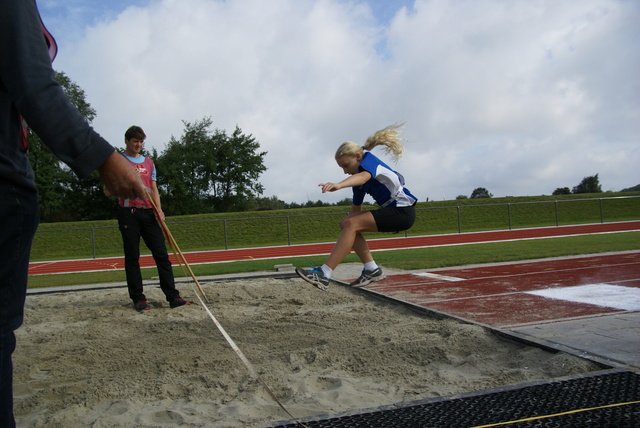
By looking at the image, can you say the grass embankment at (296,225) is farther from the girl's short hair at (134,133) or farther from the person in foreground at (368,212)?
the person in foreground at (368,212)

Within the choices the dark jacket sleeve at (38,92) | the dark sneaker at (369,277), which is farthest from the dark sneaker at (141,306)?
the dark jacket sleeve at (38,92)

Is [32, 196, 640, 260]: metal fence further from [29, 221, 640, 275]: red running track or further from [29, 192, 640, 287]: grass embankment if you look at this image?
[29, 221, 640, 275]: red running track

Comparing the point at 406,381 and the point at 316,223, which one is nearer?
the point at 406,381

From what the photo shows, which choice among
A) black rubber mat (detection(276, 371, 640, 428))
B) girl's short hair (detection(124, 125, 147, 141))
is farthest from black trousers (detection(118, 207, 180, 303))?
black rubber mat (detection(276, 371, 640, 428))

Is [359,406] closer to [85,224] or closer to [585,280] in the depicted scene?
[585,280]

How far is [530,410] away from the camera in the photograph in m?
2.41

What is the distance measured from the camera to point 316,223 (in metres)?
25.5

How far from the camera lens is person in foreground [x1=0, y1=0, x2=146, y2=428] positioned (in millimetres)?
1489

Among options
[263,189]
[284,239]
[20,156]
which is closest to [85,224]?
[284,239]

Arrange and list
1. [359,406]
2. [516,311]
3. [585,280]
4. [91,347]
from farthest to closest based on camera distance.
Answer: [585,280] < [516,311] < [91,347] < [359,406]

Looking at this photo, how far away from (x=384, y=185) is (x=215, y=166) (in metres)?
42.0

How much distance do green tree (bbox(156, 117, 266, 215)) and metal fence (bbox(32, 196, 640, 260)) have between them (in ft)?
63.7

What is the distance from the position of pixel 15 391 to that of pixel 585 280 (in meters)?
7.00

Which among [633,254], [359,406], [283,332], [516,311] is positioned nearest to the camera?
[359,406]
